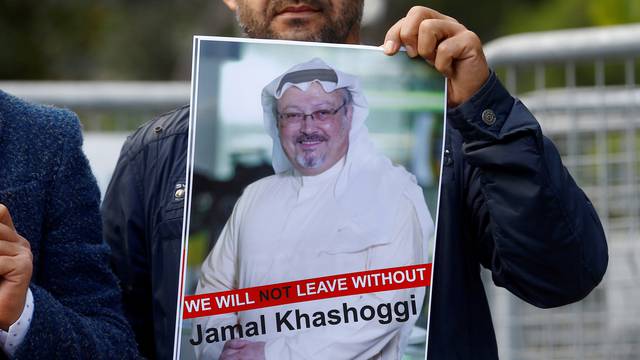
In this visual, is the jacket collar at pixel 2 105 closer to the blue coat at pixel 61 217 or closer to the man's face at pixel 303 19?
the blue coat at pixel 61 217

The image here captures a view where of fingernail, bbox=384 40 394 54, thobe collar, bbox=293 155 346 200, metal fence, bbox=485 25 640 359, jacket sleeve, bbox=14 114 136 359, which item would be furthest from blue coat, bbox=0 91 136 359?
metal fence, bbox=485 25 640 359

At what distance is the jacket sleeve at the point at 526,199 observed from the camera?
2.37 m

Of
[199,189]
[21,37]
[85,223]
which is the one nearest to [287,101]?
[199,189]

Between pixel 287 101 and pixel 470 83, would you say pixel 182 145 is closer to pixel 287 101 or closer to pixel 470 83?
pixel 287 101

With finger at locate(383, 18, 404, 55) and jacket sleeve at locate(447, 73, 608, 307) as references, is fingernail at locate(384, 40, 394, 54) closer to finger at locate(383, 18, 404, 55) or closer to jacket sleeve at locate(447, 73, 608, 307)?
finger at locate(383, 18, 404, 55)

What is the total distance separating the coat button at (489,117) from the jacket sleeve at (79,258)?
2.44 feet

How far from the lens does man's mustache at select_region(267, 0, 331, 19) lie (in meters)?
2.62

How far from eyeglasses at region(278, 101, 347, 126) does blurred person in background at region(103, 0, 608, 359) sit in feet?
0.51

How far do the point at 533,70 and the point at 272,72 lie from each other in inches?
90.0

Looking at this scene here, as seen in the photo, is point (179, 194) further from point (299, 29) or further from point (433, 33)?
point (433, 33)

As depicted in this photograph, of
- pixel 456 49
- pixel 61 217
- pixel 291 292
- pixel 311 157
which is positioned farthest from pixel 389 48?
pixel 61 217

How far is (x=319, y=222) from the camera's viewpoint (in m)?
2.38

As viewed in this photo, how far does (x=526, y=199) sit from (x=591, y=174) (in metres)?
2.28

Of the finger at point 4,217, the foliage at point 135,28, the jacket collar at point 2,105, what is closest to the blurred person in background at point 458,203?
the jacket collar at point 2,105
